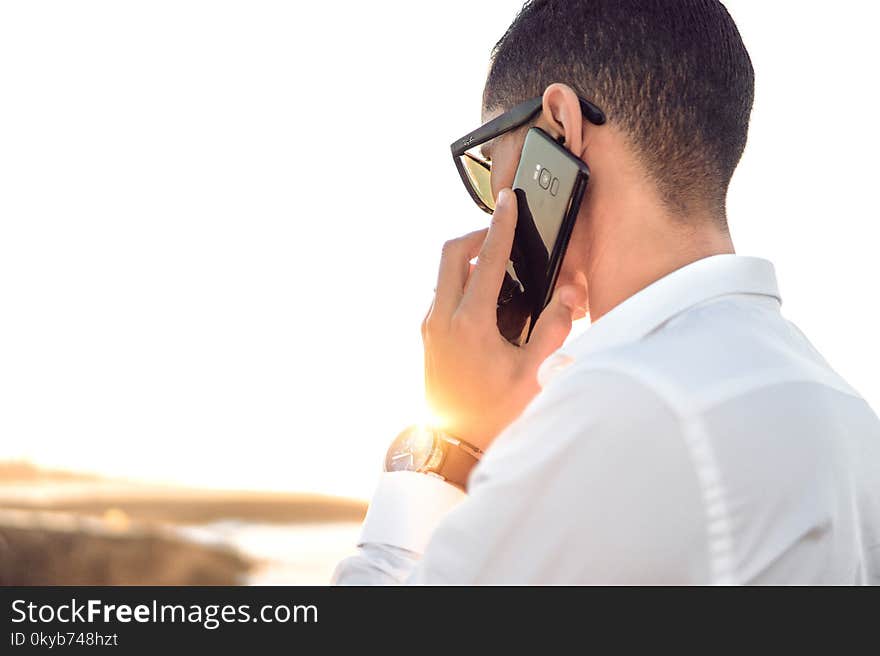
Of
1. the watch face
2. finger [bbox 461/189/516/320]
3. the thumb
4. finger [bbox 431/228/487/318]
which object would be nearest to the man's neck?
the thumb

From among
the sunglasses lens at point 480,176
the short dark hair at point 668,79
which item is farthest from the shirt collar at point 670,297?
the sunglasses lens at point 480,176

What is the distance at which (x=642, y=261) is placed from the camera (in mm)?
1860

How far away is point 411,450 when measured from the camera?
217 cm

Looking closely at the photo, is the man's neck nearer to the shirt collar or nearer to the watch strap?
the shirt collar

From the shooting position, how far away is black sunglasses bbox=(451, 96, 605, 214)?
6.53 feet

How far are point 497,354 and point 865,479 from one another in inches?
32.3

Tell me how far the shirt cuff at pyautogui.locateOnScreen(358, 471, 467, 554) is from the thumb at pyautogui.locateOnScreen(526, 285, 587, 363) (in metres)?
0.38

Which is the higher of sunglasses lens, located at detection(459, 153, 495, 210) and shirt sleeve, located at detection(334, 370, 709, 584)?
sunglasses lens, located at detection(459, 153, 495, 210)

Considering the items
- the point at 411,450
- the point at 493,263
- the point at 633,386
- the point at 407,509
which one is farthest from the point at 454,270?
the point at 633,386

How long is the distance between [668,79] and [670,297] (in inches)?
26.0

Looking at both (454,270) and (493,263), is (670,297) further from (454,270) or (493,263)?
(454,270)
